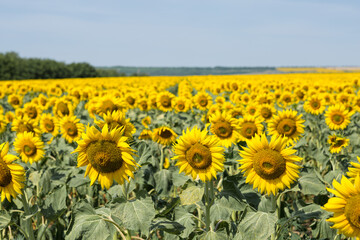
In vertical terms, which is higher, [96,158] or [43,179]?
[96,158]

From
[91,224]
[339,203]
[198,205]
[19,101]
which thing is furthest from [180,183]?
[19,101]

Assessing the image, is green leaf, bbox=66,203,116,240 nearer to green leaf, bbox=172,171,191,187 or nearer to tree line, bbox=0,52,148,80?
green leaf, bbox=172,171,191,187

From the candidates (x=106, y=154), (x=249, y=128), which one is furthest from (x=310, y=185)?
(x=106, y=154)

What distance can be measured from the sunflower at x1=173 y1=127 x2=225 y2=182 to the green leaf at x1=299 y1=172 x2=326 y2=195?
2.92 feet

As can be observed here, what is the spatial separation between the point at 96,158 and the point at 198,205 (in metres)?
1.31

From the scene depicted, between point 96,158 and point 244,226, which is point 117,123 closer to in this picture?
point 96,158

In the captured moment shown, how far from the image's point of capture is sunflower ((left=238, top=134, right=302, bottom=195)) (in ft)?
7.95

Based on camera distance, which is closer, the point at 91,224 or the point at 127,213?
the point at 127,213

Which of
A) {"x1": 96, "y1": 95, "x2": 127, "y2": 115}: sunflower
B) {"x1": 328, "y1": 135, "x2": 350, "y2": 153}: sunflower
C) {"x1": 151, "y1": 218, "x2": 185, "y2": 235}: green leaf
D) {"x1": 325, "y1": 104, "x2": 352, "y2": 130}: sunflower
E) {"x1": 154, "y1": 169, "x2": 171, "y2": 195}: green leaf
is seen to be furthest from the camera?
{"x1": 325, "y1": 104, "x2": 352, "y2": 130}: sunflower

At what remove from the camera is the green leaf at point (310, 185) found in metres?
2.79

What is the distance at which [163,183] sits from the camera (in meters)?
3.74

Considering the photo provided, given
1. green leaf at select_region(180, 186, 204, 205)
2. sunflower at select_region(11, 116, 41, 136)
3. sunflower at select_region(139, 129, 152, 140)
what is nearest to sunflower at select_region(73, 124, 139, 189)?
green leaf at select_region(180, 186, 204, 205)

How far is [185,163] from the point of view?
8.53ft

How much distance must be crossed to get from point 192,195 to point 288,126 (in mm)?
1979
